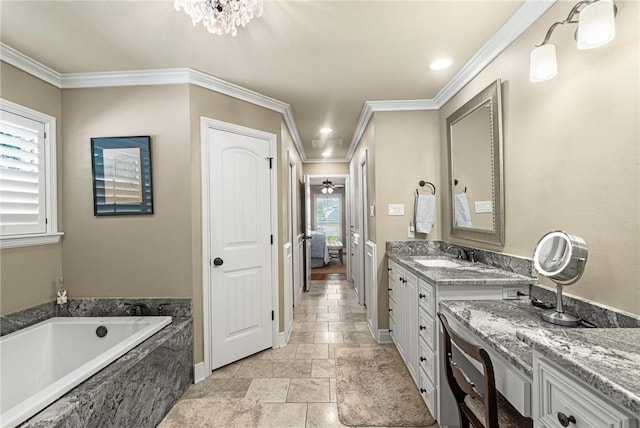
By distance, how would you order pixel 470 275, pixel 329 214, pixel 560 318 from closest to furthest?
pixel 560 318 < pixel 470 275 < pixel 329 214

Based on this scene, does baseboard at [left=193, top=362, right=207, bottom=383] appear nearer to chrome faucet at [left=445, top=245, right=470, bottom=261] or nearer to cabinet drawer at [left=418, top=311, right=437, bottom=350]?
cabinet drawer at [left=418, top=311, right=437, bottom=350]

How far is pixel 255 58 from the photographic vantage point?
2178 mm

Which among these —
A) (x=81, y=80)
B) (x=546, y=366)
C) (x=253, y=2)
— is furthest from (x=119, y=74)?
(x=546, y=366)

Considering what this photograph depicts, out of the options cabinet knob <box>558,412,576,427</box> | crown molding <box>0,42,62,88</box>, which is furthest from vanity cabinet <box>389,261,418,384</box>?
crown molding <box>0,42,62,88</box>

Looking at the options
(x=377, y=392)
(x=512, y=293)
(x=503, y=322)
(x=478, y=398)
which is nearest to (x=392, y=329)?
Result: (x=377, y=392)

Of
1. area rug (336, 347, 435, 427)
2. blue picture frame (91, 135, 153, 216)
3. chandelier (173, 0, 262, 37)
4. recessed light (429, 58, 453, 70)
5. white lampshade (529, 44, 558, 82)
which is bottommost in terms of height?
area rug (336, 347, 435, 427)

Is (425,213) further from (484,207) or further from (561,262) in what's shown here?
(561,262)

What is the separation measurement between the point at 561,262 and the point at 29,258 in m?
3.28

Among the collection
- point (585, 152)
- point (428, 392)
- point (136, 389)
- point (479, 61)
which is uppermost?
point (479, 61)

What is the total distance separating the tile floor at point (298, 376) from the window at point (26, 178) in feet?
5.38

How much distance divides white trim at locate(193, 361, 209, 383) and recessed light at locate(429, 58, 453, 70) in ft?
9.85

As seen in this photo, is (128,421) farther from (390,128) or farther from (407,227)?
(390,128)

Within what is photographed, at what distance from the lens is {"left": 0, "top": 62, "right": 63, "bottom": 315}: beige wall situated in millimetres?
2021

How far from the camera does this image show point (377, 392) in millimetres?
2182
